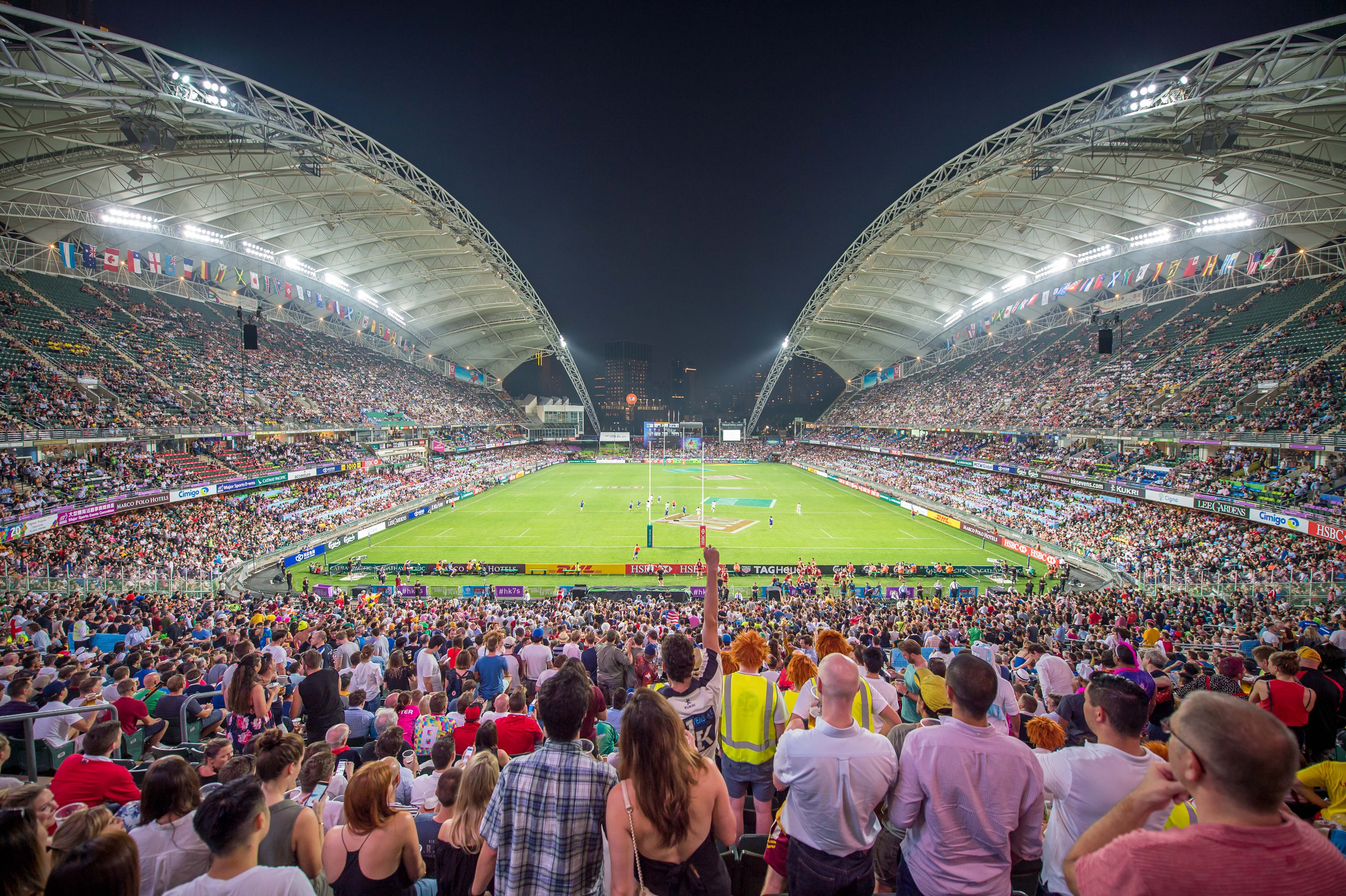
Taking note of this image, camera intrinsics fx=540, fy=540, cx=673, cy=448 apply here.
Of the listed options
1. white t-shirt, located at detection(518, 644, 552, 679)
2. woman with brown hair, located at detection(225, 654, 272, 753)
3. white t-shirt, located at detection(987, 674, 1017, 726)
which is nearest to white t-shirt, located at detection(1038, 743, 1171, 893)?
white t-shirt, located at detection(987, 674, 1017, 726)

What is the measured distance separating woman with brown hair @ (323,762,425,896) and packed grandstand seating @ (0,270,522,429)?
32.6 meters

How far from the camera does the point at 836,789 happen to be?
8.45ft

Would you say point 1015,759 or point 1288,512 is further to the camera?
point 1288,512

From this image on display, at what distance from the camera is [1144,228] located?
3369 centimetres

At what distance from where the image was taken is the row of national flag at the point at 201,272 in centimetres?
2888

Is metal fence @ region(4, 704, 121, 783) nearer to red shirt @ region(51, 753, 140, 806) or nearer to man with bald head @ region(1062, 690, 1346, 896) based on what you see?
red shirt @ region(51, 753, 140, 806)

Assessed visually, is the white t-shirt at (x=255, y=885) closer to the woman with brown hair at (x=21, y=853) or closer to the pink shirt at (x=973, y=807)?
the woman with brown hair at (x=21, y=853)

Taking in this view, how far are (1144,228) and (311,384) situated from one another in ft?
200

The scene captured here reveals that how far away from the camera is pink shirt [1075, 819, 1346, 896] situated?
1386mm

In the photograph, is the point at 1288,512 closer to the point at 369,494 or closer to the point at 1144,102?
the point at 1144,102

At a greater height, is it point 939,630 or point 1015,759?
point 1015,759

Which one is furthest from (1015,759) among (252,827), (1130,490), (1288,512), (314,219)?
(314,219)

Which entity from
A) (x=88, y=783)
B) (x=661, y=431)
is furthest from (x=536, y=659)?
(x=661, y=431)

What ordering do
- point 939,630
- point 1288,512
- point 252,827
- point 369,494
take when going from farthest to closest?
point 369,494, point 1288,512, point 939,630, point 252,827
